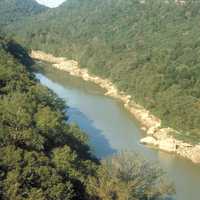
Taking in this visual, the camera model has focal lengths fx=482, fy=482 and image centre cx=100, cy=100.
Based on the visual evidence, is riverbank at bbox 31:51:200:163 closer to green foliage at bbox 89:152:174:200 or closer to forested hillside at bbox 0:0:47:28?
green foliage at bbox 89:152:174:200

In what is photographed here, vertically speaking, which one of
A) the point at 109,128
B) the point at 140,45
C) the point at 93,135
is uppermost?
the point at 140,45

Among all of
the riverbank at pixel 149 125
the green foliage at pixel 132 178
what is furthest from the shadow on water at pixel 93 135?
the green foliage at pixel 132 178

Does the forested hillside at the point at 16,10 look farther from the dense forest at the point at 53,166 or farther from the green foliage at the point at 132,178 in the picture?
the green foliage at the point at 132,178

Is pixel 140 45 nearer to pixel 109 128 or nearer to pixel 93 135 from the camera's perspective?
pixel 109 128

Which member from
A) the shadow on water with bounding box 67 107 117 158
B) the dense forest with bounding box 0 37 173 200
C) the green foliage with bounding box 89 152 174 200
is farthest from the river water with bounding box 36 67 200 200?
the dense forest with bounding box 0 37 173 200

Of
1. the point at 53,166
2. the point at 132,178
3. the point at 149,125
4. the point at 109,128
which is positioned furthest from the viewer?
the point at 149,125

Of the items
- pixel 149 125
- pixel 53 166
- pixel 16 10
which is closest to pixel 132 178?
pixel 53 166
